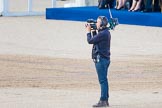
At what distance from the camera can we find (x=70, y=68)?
1523 centimetres

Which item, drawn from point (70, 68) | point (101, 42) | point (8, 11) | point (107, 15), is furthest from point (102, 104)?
point (8, 11)

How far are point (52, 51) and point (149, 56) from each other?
8.55 ft

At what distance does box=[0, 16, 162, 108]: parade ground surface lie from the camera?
37.1 ft

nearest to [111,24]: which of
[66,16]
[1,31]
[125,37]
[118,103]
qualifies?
[118,103]

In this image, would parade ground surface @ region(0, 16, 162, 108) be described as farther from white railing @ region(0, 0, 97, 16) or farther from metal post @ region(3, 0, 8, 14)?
white railing @ region(0, 0, 97, 16)

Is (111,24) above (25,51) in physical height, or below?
above

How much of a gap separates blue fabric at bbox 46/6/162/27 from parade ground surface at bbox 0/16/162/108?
0.27 meters

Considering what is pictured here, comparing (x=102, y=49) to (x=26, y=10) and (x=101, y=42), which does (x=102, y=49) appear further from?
(x=26, y=10)

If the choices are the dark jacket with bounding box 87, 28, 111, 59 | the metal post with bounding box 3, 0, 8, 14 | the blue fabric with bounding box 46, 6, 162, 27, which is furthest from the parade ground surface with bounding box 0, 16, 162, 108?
the metal post with bounding box 3, 0, 8, 14

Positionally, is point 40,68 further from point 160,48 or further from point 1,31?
point 1,31

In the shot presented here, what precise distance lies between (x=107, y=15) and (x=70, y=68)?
29.5 feet

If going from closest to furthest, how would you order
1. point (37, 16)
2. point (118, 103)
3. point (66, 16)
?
1. point (118, 103)
2. point (66, 16)
3. point (37, 16)

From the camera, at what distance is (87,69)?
15281 millimetres

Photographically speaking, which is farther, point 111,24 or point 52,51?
point 52,51
